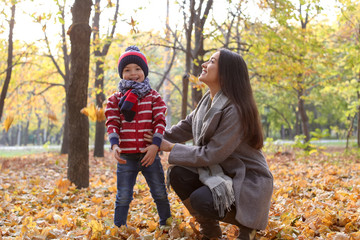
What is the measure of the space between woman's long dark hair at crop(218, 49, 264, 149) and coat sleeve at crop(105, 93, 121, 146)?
3.14ft

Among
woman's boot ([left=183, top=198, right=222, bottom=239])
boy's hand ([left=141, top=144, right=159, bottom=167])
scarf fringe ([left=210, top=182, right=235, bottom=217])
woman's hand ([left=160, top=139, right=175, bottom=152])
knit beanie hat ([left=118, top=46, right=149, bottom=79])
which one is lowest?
woman's boot ([left=183, top=198, right=222, bottom=239])

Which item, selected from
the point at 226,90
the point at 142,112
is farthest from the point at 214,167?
the point at 142,112

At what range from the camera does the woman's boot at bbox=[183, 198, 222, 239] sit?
107 inches

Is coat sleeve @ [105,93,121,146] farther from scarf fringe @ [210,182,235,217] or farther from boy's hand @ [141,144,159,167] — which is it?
scarf fringe @ [210,182,235,217]

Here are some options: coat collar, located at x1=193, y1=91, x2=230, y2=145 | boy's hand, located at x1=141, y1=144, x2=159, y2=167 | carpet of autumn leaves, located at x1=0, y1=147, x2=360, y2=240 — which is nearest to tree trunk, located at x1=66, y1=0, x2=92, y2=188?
carpet of autumn leaves, located at x1=0, y1=147, x2=360, y2=240

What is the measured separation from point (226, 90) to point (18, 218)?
278 centimetres

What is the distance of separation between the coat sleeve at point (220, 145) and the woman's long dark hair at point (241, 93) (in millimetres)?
75

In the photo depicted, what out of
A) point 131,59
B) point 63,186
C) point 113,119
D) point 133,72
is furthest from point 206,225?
point 63,186

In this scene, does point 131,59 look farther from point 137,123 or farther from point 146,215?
point 146,215

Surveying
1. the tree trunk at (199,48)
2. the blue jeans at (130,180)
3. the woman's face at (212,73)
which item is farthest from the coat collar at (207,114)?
the tree trunk at (199,48)

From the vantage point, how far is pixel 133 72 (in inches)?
119

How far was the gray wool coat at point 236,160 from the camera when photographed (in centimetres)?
242

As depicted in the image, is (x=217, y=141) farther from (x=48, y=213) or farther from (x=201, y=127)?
(x=48, y=213)

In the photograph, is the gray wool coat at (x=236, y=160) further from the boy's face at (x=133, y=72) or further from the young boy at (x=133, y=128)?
the boy's face at (x=133, y=72)
